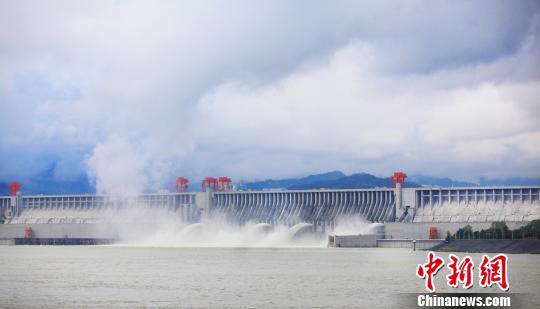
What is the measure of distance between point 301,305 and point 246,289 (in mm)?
13753

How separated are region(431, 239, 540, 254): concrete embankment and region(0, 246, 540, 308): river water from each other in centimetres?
1563

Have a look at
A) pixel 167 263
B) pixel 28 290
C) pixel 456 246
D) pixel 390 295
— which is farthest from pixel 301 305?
pixel 456 246

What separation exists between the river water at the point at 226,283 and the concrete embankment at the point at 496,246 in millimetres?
15627

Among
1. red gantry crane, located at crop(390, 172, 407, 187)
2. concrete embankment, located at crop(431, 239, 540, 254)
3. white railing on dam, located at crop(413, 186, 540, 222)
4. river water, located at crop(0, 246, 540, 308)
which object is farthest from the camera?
red gantry crane, located at crop(390, 172, 407, 187)

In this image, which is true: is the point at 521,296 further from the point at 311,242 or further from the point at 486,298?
the point at 311,242

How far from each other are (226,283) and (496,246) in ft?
228

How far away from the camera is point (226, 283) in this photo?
8375 cm

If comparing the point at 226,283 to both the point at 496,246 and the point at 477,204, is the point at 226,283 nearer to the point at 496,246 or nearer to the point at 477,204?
the point at 496,246

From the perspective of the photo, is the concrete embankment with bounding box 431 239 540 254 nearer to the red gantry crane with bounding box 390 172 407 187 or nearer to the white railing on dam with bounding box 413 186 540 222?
the white railing on dam with bounding box 413 186 540 222

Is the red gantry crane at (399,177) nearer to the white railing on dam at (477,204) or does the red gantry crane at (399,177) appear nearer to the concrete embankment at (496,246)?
the white railing on dam at (477,204)

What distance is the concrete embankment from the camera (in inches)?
5344

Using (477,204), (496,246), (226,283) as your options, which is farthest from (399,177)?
(226,283)

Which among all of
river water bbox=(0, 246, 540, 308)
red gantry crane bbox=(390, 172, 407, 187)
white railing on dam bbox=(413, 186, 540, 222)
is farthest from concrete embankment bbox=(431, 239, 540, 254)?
red gantry crane bbox=(390, 172, 407, 187)

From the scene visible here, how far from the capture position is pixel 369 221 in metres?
191
